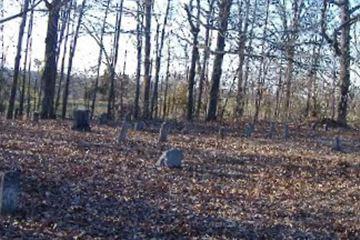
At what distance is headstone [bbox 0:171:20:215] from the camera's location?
8625 mm

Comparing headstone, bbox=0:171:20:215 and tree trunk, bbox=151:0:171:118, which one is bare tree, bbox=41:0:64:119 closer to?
tree trunk, bbox=151:0:171:118

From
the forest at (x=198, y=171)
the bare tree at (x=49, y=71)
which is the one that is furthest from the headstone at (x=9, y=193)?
the bare tree at (x=49, y=71)

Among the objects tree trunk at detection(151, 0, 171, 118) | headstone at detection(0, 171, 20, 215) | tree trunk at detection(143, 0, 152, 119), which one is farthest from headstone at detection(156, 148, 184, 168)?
tree trunk at detection(151, 0, 171, 118)

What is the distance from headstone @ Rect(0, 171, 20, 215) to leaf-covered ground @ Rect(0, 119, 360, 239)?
0.17 m

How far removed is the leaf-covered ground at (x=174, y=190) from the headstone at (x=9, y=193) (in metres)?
0.17

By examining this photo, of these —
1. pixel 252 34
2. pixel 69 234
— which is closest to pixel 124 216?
pixel 69 234

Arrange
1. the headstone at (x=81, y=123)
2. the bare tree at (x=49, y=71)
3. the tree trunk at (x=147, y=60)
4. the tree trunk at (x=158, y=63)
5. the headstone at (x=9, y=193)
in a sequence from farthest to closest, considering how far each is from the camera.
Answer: the tree trunk at (x=158, y=63) < the tree trunk at (x=147, y=60) < the bare tree at (x=49, y=71) < the headstone at (x=81, y=123) < the headstone at (x=9, y=193)

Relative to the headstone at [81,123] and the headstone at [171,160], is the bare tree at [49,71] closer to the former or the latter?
the headstone at [81,123]

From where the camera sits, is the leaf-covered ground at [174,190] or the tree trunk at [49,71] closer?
the leaf-covered ground at [174,190]

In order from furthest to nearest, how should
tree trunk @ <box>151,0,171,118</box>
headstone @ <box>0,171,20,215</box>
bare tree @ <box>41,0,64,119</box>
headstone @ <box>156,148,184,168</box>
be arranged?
tree trunk @ <box>151,0,171,118</box> → bare tree @ <box>41,0,64,119</box> → headstone @ <box>156,148,184,168</box> → headstone @ <box>0,171,20,215</box>

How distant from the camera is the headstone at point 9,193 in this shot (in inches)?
340

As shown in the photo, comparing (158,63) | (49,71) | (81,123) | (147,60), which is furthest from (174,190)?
(158,63)

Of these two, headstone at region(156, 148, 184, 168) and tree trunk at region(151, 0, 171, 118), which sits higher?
tree trunk at region(151, 0, 171, 118)

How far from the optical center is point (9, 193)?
863 centimetres
